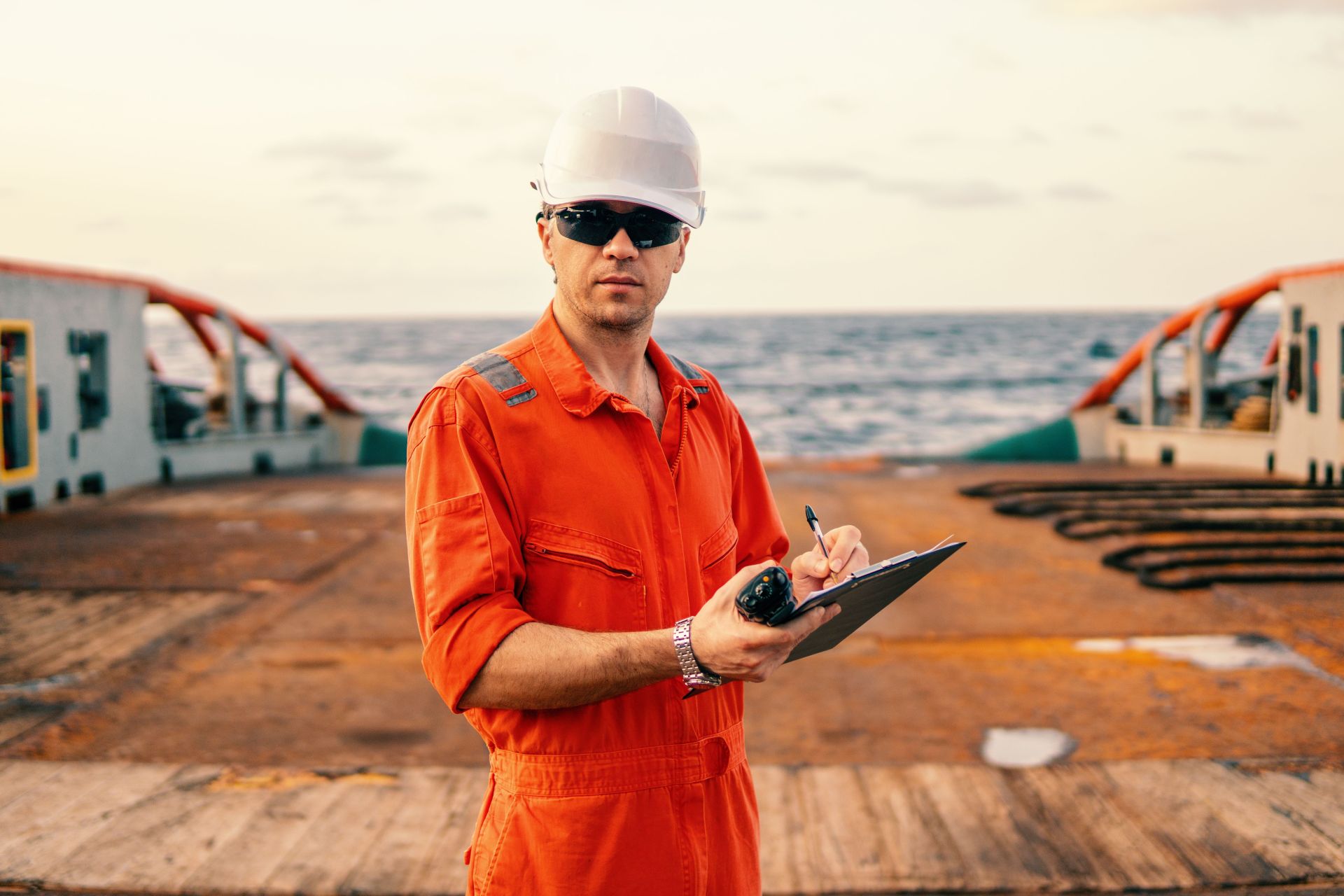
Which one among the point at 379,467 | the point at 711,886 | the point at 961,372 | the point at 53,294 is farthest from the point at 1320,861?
the point at 961,372

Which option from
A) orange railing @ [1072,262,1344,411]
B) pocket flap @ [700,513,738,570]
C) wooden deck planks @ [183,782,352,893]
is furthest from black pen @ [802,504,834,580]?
orange railing @ [1072,262,1344,411]

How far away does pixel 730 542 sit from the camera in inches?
82.6

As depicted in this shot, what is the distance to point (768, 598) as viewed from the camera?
1.52 metres

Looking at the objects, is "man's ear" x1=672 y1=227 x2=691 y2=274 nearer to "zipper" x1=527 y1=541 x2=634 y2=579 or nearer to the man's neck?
the man's neck

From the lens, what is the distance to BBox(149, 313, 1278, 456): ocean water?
28.0 meters

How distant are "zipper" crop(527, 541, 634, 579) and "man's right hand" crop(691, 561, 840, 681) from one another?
227mm

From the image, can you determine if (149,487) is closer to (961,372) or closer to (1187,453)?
(1187,453)

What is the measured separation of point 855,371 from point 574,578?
46.5 meters

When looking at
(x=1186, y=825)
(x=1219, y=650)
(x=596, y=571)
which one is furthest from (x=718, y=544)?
(x=1219, y=650)

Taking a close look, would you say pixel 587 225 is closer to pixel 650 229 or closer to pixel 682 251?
pixel 650 229

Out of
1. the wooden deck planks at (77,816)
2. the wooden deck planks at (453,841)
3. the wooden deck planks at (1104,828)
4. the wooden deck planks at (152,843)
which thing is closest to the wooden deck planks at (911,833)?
the wooden deck planks at (1104,828)

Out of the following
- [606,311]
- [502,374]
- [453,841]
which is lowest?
[453,841]

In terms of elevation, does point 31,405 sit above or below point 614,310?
below

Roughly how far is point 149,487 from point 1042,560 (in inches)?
375
